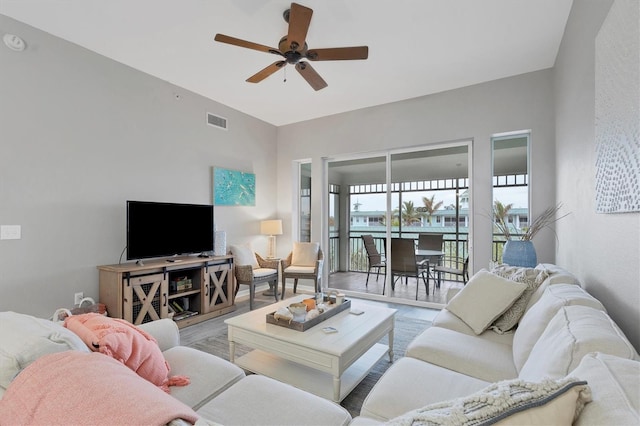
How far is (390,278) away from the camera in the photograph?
463 centimetres

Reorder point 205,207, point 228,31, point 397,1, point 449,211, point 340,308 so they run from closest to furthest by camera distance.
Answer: point 397,1 → point 340,308 → point 228,31 → point 205,207 → point 449,211

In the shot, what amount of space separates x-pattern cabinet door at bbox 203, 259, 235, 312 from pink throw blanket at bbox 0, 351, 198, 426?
10.3 feet

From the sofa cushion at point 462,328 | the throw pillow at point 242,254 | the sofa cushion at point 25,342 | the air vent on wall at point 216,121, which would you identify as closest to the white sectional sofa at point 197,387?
the sofa cushion at point 25,342

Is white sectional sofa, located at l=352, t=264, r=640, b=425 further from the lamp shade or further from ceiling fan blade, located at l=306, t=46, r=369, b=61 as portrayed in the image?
the lamp shade

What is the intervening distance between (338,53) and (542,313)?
7.62 feet

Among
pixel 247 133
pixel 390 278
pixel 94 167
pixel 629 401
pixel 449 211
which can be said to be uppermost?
pixel 247 133

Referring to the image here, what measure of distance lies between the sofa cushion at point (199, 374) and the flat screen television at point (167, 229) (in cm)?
191

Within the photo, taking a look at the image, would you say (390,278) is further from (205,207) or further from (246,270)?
(205,207)

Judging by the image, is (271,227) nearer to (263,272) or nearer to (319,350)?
(263,272)

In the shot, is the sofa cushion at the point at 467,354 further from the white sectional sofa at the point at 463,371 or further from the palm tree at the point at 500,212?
the palm tree at the point at 500,212

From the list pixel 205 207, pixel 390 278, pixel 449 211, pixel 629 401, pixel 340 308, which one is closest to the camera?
pixel 629 401

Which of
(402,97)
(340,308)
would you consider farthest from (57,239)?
(402,97)

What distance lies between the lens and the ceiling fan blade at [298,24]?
209 centimetres

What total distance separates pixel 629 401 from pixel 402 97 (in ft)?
14.1
